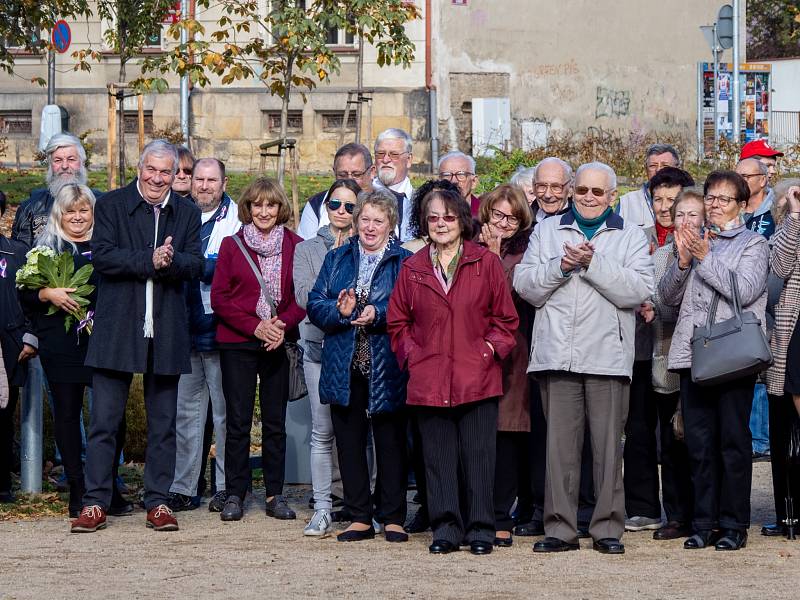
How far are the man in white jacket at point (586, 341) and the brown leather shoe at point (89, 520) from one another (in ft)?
8.51

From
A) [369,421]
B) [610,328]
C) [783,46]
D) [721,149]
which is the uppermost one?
[783,46]

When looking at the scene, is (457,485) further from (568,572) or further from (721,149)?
(721,149)

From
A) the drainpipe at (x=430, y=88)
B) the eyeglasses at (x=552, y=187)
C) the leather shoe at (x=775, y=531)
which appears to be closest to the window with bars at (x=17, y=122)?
the drainpipe at (x=430, y=88)

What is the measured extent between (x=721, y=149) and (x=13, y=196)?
11.6m

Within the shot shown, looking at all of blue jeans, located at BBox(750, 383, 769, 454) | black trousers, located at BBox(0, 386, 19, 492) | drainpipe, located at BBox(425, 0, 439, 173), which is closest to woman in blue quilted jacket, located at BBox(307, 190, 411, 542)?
black trousers, located at BBox(0, 386, 19, 492)

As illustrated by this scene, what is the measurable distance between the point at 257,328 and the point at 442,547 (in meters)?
1.82

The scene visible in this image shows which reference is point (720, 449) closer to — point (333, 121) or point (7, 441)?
point (7, 441)

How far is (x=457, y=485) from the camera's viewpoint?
810cm

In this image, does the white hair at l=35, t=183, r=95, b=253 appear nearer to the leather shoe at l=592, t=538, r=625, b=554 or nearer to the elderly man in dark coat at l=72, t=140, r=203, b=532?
the elderly man in dark coat at l=72, t=140, r=203, b=532

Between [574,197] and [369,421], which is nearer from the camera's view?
[574,197]

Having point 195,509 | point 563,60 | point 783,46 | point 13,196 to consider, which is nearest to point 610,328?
point 195,509

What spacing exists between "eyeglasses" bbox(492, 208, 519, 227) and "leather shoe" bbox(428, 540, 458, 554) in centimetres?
188

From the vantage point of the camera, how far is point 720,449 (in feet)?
26.6

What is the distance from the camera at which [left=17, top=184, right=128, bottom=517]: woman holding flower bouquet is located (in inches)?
349
